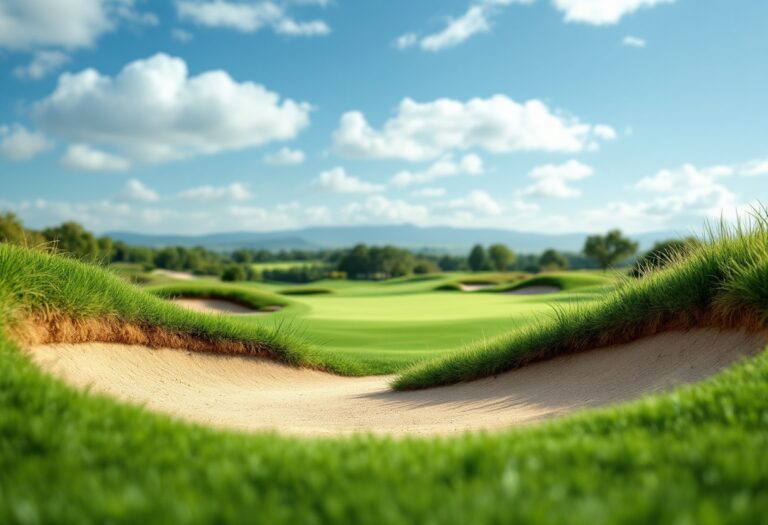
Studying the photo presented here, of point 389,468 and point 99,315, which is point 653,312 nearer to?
point 389,468

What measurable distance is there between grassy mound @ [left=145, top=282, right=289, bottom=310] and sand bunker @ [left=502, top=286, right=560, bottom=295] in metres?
19.6

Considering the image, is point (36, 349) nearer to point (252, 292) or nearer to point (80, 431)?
point (80, 431)

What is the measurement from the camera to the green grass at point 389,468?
2.53 m

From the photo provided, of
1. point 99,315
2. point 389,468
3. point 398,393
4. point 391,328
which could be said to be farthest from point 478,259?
point 389,468

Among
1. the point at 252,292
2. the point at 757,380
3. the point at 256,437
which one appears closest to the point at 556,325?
the point at 757,380

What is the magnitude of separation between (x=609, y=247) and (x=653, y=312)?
256 ft

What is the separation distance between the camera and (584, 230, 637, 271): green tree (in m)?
79.9

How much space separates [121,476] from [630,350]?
6908 mm

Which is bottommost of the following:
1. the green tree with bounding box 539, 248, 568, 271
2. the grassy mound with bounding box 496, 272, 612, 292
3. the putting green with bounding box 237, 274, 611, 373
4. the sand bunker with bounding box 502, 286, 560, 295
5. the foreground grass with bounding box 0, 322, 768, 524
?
the putting green with bounding box 237, 274, 611, 373

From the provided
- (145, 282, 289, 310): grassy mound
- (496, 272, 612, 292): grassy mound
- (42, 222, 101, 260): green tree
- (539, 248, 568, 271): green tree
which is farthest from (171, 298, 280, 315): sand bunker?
(539, 248, 568, 271): green tree

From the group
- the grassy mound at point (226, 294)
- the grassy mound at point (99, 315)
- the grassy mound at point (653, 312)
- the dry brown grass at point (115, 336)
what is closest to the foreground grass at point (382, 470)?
the grassy mound at point (653, 312)

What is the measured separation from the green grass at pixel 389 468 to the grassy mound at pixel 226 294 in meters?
20.3

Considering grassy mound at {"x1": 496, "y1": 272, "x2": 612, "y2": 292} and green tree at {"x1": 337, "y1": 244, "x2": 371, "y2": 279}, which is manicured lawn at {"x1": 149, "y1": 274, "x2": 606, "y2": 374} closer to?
grassy mound at {"x1": 496, "y1": 272, "x2": 612, "y2": 292}

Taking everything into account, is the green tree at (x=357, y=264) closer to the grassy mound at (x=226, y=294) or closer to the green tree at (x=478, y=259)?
the green tree at (x=478, y=259)
